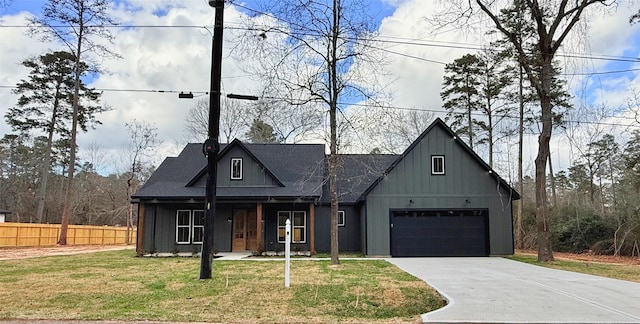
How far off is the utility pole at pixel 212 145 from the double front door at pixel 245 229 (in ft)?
35.1

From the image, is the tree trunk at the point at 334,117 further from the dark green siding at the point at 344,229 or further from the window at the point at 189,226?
the window at the point at 189,226

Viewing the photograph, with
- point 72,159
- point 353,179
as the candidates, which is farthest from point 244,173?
point 72,159

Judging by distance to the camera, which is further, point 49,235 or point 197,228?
point 49,235

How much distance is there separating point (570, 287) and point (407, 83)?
8892mm

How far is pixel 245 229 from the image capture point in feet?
69.1

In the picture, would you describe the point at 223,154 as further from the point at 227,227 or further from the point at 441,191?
the point at 441,191

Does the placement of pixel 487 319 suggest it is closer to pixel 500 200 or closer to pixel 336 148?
pixel 336 148

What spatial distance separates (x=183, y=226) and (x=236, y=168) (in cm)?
331

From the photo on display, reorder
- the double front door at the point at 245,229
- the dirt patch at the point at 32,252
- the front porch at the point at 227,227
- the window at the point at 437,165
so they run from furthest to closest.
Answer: the double front door at the point at 245,229 → the front porch at the point at 227,227 → the window at the point at 437,165 → the dirt patch at the point at 32,252

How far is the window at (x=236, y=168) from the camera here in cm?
2061

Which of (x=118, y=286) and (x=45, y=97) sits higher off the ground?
(x=45, y=97)

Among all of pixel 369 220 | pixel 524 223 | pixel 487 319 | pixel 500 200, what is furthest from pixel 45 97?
pixel 487 319

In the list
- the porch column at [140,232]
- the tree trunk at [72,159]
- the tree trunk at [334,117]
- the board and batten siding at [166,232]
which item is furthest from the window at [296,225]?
the tree trunk at [72,159]

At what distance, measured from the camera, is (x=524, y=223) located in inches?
1049
